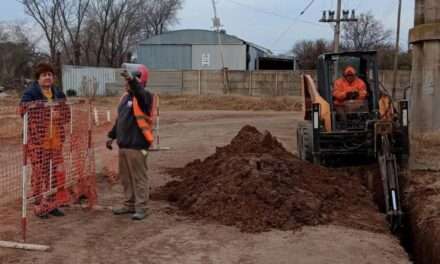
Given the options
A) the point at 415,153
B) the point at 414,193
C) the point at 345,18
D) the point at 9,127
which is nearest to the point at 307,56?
the point at 345,18

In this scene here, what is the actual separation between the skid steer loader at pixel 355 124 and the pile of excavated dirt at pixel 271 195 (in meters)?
0.56

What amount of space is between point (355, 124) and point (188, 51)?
1797 inches

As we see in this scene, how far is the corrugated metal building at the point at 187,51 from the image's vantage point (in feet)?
182

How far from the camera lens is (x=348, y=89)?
11414mm

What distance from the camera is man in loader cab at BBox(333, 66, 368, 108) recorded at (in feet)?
37.3

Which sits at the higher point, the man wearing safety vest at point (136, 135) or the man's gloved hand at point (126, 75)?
the man's gloved hand at point (126, 75)

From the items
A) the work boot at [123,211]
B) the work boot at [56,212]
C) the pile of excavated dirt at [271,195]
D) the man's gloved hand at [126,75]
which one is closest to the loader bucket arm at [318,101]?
the pile of excavated dirt at [271,195]

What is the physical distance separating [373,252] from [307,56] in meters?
62.5

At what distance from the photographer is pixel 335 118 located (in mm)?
11242

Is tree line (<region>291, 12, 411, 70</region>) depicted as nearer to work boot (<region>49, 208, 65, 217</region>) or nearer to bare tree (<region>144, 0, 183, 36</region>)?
bare tree (<region>144, 0, 183, 36</region>)

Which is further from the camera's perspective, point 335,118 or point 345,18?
point 345,18

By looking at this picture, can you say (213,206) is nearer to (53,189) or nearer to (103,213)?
(103,213)

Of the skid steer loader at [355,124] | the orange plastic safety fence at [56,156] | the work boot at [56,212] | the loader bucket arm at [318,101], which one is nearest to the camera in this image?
the orange plastic safety fence at [56,156]

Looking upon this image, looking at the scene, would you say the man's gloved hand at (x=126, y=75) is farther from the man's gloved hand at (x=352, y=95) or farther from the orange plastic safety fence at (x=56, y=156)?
the man's gloved hand at (x=352, y=95)
